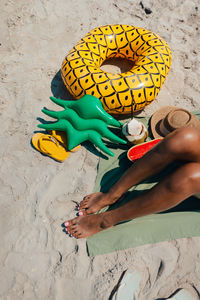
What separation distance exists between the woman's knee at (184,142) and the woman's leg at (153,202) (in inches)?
3.8

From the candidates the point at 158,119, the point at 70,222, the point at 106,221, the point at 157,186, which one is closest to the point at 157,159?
the point at 157,186

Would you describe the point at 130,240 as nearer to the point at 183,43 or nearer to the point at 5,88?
the point at 5,88

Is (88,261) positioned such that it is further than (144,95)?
No

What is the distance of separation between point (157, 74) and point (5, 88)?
5.58ft

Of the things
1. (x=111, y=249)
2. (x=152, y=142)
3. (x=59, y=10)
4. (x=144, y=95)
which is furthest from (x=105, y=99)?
(x=59, y=10)

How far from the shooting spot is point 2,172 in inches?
90.8

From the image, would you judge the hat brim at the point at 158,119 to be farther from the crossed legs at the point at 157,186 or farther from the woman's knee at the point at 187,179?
the woman's knee at the point at 187,179

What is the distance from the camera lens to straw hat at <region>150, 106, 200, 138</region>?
2.28m

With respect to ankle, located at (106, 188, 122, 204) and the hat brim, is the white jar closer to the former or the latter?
the hat brim

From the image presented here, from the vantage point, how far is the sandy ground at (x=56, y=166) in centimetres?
176

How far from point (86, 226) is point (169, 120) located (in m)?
1.21

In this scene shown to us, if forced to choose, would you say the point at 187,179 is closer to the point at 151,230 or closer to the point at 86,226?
the point at 151,230

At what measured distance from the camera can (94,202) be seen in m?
2.06

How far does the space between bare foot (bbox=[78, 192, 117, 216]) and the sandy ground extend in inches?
3.8
